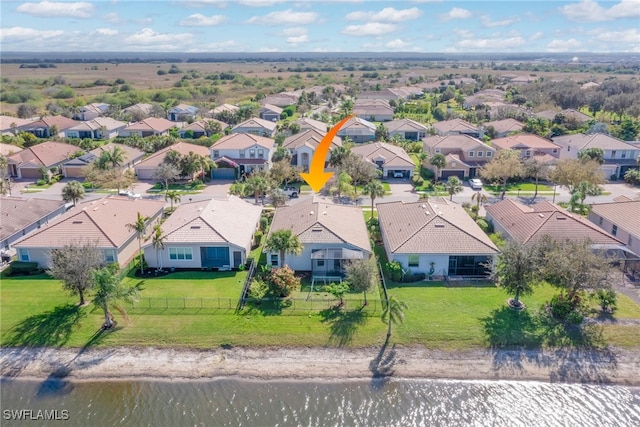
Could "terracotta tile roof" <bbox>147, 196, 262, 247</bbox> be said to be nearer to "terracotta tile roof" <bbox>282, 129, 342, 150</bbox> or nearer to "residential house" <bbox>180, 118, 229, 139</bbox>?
"terracotta tile roof" <bbox>282, 129, 342, 150</bbox>

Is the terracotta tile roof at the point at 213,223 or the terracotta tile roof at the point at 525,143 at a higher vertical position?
the terracotta tile roof at the point at 525,143

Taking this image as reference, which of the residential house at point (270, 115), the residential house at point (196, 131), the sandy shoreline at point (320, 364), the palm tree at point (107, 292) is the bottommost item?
the sandy shoreline at point (320, 364)

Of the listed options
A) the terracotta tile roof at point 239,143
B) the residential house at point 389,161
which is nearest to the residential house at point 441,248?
the residential house at point 389,161

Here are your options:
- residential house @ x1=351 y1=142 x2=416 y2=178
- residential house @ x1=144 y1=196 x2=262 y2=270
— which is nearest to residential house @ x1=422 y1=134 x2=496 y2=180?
residential house @ x1=351 y1=142 x2=416 y2=178

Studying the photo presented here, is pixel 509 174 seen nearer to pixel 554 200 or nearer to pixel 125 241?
pixel 554 200

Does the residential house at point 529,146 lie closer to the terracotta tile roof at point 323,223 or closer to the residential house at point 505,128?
the residential house at point 505,128

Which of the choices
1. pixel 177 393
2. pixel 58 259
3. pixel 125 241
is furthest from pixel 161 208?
pixel 177 393
